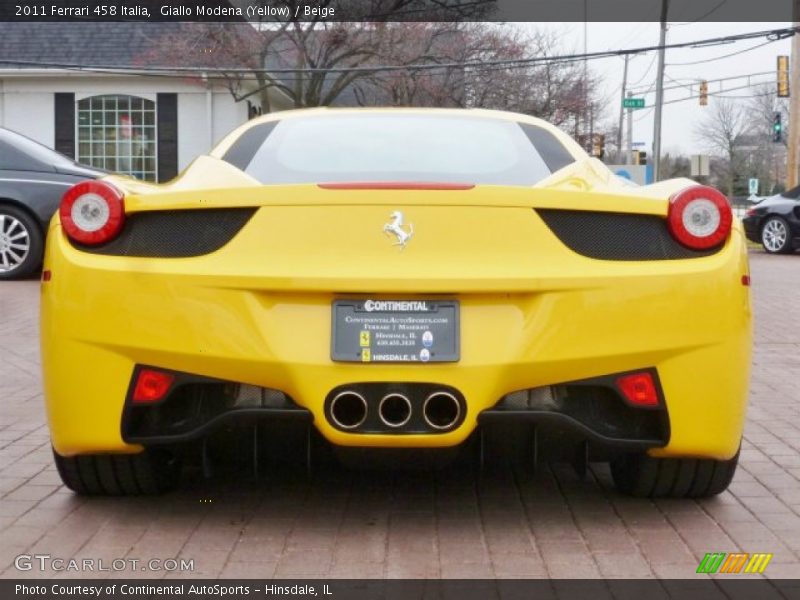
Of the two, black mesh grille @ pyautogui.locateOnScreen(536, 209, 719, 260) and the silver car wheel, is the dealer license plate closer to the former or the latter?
black mesh grille @ pyautogui.locateOnScreen(536, 209, 719, 260)

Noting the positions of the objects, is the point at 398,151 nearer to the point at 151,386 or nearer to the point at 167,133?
the point at 151,386

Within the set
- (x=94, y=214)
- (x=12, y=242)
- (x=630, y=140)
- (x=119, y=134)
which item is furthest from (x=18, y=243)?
(x=630, y=140)

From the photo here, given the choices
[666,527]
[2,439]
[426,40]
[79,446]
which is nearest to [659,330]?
[666,527]

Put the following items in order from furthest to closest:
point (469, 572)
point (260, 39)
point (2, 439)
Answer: point (260, 39)
point (2, 439)
point (469, 572)

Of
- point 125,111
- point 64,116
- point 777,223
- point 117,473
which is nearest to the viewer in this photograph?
point 117,473

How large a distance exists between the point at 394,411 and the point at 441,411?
0.14 m

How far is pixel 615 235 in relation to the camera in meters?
3.63

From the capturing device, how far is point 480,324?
347 cm

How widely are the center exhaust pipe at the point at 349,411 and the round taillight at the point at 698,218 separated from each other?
42.3 inches

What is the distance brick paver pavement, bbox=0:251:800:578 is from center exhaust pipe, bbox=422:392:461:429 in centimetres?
39

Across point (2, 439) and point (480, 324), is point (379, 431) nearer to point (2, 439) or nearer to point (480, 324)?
point (480, 324)

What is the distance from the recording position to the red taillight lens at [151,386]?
3592mm

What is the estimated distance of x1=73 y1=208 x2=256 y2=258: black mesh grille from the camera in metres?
3.61

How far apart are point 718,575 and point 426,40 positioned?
102ft
